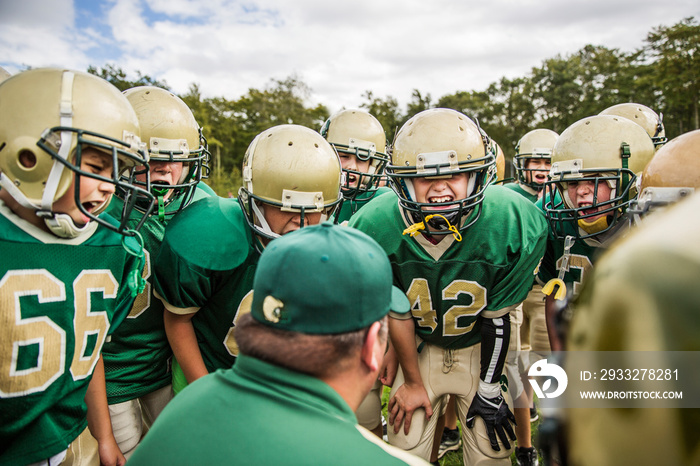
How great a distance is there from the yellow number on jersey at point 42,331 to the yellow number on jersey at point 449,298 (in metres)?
1.55

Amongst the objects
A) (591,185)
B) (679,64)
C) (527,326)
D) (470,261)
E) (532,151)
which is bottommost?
(527,326)

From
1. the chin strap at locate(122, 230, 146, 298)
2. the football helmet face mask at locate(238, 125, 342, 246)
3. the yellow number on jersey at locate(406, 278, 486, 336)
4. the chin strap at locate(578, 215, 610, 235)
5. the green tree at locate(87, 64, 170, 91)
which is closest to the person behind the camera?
the chin strap at locate(122, 230, 146, 298)

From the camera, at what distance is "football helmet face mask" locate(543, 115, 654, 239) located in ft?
8.91

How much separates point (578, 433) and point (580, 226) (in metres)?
2.38

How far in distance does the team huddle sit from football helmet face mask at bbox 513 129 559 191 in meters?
1.90

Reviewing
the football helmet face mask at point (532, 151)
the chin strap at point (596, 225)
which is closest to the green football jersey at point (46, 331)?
the chin strap at point (596, 225)

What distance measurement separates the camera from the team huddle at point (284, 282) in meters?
1.09

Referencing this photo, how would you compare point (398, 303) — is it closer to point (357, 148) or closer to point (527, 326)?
point (357, 148)

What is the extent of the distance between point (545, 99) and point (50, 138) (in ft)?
120

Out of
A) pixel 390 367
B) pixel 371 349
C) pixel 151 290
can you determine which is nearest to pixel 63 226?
pixel 151 290

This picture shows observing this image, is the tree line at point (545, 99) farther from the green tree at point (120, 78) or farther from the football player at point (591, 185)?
the football player at point (591, 185)

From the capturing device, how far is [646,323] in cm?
68

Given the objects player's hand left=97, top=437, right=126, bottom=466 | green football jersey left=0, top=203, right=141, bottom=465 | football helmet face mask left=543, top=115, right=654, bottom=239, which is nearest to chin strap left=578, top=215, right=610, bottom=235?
football helmet face mask left=543, top=115, right=654, bottom=239

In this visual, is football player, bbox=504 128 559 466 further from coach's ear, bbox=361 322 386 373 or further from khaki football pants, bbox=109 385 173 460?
khaki football pants, bbox=109 385 173 460
